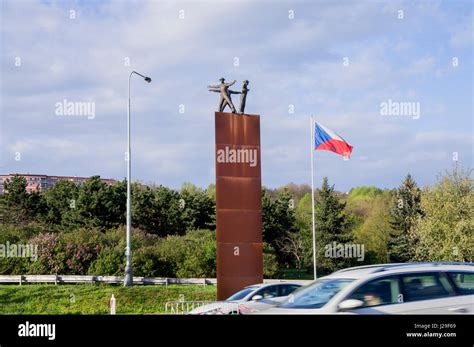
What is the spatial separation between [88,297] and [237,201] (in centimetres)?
1149

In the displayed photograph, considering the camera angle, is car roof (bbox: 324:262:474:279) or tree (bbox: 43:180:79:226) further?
tree (bbox: 43:180:79:226)

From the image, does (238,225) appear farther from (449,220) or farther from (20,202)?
(20,202)

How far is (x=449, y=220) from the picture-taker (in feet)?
144

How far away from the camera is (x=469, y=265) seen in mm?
8852

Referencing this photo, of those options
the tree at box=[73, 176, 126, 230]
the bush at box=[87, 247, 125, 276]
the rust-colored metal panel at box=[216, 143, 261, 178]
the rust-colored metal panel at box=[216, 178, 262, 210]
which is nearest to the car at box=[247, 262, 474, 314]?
the rust-colored metal panel at box=[216, 178, 262, 210]

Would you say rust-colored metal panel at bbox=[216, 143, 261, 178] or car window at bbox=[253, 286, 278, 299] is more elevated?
rust-colored metal panel at bbox=[216, 143, 261, 178]

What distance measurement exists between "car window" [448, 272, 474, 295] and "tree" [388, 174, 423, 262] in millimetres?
46505

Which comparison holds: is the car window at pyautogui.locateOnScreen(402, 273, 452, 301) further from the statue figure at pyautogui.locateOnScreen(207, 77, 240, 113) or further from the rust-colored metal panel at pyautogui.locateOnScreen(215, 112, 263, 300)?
the statue figure at pyautogui.locateOnScreen(207, 77, 240, 113)

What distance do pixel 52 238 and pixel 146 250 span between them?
244 inches

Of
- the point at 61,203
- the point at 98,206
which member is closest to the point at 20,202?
the point at 61,203

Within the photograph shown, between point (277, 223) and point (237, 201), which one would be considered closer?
point (237, 201)

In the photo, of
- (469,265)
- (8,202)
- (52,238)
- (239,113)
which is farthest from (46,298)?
(469,265)

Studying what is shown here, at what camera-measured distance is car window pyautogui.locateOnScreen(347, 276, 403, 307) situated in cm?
816
